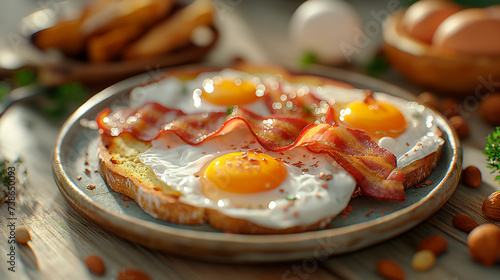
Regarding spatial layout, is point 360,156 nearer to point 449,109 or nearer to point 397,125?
point 397,125

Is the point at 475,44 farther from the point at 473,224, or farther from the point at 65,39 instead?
the point at 65,39

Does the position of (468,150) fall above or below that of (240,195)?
below

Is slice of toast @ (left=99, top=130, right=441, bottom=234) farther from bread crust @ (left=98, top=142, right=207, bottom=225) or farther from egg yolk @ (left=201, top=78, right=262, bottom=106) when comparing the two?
egg yolk @ (left=201, top=78, right=262, bottom=106)

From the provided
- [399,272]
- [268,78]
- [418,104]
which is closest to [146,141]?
[268,78]

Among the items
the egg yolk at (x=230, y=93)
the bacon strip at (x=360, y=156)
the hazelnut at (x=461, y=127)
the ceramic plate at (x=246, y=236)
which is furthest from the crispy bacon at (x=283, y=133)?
the hazelnut at (x=461, y=127)

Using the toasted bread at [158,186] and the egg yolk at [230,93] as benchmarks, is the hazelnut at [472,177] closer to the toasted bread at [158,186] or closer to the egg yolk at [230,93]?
the toasted bread at [158,186]

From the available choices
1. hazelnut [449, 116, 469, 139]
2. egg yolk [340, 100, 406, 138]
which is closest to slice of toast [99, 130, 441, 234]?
egg yolk [340, 100, 406, 138]
